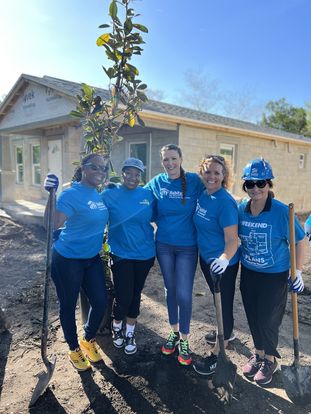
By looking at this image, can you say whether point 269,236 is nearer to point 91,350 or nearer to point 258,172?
point 258,172


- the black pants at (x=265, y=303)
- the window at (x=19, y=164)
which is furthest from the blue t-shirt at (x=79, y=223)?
the window at (x=19, y=164)

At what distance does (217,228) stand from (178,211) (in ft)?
1.34

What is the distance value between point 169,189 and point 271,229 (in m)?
0.97

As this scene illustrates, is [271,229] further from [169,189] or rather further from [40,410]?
[40,410]

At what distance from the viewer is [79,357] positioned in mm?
2812

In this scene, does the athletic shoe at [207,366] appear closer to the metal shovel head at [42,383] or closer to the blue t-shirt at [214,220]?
the blue t-shirt at [214,220]

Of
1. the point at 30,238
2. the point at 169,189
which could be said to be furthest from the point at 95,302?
the point at 30,238

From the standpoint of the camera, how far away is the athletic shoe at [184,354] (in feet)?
9.59

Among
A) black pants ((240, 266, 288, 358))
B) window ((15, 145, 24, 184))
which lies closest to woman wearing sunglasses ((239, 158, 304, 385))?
black pants ((240, 266, 288, 358))

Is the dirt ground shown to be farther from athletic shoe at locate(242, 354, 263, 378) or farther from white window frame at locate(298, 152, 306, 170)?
white window frame at locate(298, 152, 306, 170)

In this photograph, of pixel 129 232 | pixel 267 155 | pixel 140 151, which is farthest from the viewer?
pixel 267 155

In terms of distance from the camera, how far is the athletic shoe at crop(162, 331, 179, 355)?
3086 millimetres

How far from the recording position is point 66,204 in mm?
2541

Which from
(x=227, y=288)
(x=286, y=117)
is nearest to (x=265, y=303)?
(x=227, y=288)
